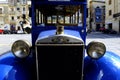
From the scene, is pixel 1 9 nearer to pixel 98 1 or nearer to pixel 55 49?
pixel 98 1

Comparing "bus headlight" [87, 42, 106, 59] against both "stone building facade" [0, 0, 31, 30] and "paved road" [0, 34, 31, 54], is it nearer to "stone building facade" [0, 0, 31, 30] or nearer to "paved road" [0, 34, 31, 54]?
"paved road" [0, 34, 31, 54]

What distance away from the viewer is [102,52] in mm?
5770

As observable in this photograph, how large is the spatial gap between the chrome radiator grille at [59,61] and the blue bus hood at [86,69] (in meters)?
0.43

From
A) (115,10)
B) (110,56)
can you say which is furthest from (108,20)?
(110,56)

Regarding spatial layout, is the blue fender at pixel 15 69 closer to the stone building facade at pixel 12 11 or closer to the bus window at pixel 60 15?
the bus window at pixel 60 15

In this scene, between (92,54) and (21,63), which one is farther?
(21,63)

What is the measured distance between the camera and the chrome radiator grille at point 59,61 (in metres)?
5.45

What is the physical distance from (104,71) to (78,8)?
1.36 metres

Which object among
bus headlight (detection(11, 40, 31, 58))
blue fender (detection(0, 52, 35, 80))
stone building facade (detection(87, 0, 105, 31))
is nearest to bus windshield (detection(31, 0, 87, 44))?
blue fender (detection(0, 52, 35, 80))

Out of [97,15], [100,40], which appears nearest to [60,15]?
[100,40]

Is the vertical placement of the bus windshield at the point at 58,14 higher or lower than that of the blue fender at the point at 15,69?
higher

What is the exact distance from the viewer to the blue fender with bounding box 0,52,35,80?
577 cm

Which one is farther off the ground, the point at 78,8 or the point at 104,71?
the point at 78,8

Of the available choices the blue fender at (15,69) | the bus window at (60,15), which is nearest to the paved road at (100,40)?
the bus window at (60,15)
